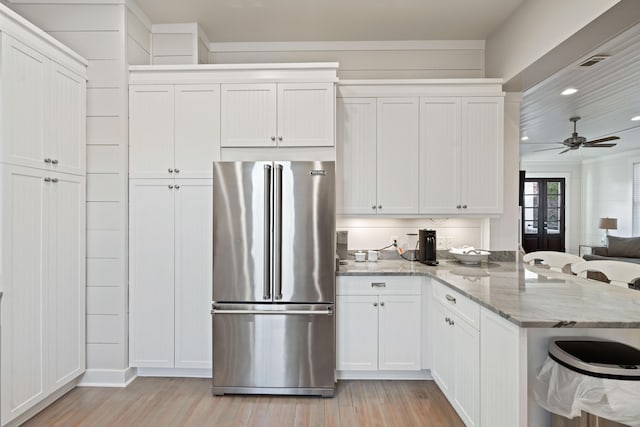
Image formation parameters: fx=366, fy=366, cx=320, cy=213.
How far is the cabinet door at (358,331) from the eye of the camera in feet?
9.35

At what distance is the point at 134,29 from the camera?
3.00 meters

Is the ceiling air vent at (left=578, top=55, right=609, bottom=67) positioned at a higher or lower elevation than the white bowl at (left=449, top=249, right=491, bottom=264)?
higher

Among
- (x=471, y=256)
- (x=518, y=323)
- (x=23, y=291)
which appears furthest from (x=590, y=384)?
(x=23, y=291)

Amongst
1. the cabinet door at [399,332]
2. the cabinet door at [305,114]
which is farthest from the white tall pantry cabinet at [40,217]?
the cabinet door at [399,332]

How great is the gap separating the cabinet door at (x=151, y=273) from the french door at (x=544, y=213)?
9916 millimetres

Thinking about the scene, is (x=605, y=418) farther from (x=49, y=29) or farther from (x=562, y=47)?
(x=49, y=29)

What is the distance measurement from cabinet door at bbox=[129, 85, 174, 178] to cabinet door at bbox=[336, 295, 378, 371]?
1.77 m

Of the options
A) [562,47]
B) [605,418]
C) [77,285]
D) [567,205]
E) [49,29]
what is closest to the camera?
[605,418]

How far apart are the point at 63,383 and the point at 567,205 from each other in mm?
11507

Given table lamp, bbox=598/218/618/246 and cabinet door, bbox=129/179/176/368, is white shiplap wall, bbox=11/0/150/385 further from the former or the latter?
table lamp, bbox=598/218/618/246

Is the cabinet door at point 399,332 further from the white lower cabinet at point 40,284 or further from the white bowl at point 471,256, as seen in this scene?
the white lower cabinet at point 40,284

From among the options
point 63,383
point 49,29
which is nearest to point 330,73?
point 49,29

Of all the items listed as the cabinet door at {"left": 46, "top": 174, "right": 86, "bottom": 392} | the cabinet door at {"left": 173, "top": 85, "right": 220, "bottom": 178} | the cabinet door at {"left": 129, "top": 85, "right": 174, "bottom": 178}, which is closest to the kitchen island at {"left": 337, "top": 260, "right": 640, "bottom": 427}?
the cabinet door at {"left": 173, "top": 85, "right": 220, "bottom": 178}

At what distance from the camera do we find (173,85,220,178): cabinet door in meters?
2.92
